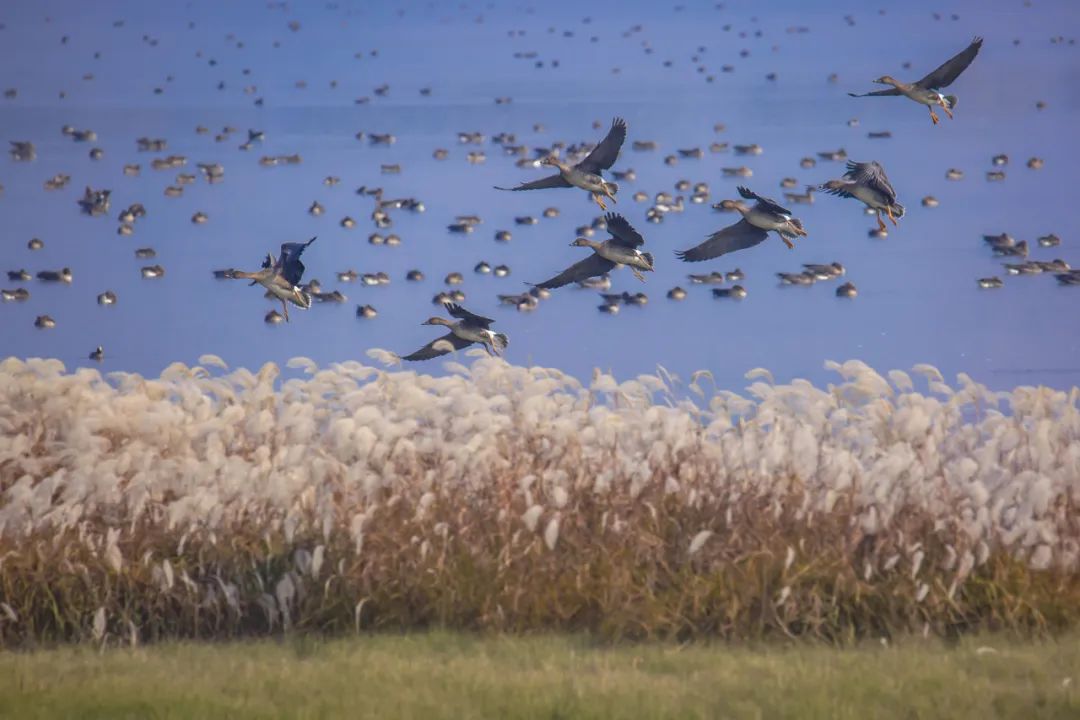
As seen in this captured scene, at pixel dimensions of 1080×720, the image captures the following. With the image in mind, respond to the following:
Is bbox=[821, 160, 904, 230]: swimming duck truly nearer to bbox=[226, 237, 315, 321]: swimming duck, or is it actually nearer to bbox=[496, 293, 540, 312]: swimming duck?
bbox=[226, 237, 315, 321]: swimming duck

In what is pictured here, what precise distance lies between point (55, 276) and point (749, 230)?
8.11m

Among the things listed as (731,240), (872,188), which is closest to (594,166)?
Result: (731,240)

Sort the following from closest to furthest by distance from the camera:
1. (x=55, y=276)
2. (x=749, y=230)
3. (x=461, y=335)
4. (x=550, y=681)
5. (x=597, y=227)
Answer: (x=550, y=681) < (x=749, y=230) < (x=461, y=335) < (x=55, y=276) < (x=597, y=227)

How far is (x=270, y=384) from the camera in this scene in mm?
8031

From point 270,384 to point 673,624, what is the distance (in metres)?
2.68

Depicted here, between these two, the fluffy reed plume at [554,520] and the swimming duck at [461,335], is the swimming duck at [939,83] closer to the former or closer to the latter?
the fluffy reed plume at [554,520]

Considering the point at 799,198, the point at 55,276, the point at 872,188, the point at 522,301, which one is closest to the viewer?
the point at 872,188

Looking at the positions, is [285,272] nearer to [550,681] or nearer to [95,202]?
[550,681]

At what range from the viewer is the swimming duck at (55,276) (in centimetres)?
1280

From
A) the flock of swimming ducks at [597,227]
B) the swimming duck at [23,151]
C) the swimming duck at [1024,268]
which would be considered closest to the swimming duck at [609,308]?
the flock of swimming ducks at [597,227]

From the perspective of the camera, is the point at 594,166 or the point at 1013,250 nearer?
the point at 594,166

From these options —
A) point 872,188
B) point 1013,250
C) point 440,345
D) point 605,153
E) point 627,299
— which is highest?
Result: point 605,153

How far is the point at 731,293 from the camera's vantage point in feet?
41.3

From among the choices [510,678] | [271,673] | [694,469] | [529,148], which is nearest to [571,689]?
[510,678]
